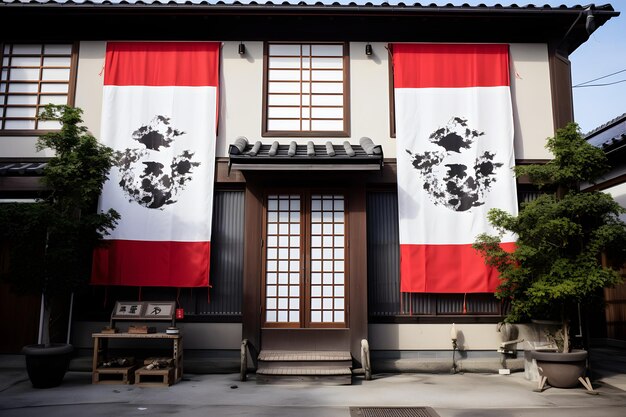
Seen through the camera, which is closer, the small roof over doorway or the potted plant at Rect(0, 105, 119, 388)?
the potted plant at Rect(0, 105, 119, 388)

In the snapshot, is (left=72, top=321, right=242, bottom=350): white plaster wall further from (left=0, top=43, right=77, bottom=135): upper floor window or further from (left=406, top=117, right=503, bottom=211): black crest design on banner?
Result: (left=406, top=117, right=503, bottom=211): black crest design on banner

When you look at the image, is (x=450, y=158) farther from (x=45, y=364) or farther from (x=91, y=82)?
(x=45, y=364)

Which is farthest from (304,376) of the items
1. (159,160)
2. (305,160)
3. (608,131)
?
(608,131)

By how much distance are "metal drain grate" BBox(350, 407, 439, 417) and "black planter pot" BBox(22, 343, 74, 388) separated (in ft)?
16.4

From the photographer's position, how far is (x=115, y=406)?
718cm

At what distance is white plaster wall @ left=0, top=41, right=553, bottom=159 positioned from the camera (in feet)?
34.6

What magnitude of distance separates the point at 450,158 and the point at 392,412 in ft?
17.9

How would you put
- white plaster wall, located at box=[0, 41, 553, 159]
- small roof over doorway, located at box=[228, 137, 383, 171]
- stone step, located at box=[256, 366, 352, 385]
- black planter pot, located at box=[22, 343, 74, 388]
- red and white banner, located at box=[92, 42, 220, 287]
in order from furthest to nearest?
white plaster wall, located at box=[0, 41, 553, 159] < red and white banner, located at box=[92, 42, 220, 287] < small roof over doorway, located at box=[228, 137, 383, 171] < stone step, located at box=[256, 366, 352, 385] < black planter pot, located at box=[22, 343, 74, 388]

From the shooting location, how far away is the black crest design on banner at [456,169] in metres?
10.2

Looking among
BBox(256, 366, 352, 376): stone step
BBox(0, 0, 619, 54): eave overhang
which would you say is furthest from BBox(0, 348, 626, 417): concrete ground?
BBox(0, 0, 619, 54): eave overhang

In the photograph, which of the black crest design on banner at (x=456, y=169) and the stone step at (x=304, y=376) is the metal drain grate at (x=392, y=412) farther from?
the black crest design on banner at (x=456, y=169)

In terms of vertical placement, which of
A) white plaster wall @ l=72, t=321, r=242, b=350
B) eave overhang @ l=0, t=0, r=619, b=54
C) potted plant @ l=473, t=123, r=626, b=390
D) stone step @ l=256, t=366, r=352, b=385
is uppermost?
eave overhang @ l=0, t=0, r=619, b=54

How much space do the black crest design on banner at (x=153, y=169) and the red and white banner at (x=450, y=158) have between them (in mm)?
4562

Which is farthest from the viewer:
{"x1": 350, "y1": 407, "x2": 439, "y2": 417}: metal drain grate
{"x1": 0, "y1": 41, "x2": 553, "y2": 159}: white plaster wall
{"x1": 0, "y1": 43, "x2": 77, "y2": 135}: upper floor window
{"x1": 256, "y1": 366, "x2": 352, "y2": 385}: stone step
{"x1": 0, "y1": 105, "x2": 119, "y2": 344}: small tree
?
{"x1": 0, "y1": 43, "x2": 77, "y2": 135}: upper floor window
